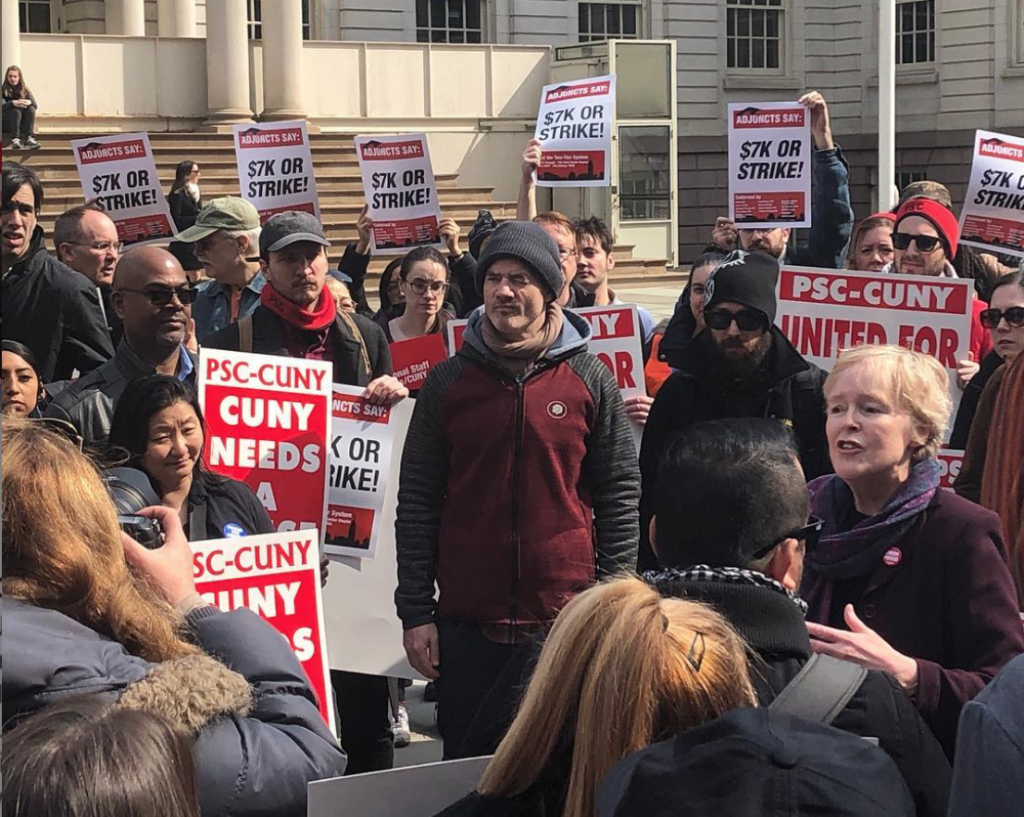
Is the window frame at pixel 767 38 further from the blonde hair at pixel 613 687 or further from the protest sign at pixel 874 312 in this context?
the blonde hair at pixel 613 687

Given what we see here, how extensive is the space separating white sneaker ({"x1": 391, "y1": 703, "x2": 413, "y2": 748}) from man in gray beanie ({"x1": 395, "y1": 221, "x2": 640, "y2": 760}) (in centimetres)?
183

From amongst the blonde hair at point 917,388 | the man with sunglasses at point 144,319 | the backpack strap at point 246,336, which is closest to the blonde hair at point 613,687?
the blonde hair at point 917,388

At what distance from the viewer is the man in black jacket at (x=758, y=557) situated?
7.92ft

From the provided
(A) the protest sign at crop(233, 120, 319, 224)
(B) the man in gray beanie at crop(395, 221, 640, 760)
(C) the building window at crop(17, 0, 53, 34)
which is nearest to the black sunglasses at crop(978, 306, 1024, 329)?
(B) the man in gray beanie at crop(395, 221, 640, 760)

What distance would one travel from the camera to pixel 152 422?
4340mm

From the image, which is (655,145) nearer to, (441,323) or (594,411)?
(441,323)

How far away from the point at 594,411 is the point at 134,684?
2299mm

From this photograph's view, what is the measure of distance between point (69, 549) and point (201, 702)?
35cm

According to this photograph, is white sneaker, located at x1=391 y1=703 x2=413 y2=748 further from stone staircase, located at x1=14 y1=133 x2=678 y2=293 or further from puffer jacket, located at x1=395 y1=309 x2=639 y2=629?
stone staircase, located at x1=14 y1=133 x2=678 y2=293

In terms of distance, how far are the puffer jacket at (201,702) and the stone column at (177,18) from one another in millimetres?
26072

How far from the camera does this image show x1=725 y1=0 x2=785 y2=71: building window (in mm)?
35812

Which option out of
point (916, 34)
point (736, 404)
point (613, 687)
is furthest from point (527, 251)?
point (916, 34)

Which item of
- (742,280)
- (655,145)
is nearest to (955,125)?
(655,145)

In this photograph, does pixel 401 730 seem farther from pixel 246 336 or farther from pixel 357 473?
pixel 246 336
